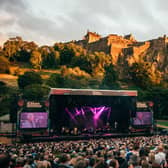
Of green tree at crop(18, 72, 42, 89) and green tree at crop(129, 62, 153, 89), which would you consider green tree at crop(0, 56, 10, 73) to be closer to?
green tree at crop(18, 72, 42, 89)

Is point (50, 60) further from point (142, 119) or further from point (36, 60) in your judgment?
point (142, 119)

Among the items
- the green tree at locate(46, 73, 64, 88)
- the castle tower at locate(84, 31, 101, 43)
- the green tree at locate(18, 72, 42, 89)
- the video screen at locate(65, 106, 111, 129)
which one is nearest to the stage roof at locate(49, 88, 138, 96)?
the video screen at locate(65, 106, 111, 129)

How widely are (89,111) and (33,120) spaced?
7.55m

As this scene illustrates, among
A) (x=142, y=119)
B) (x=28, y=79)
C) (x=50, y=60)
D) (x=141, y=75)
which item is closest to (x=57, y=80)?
(x=28, y=79)

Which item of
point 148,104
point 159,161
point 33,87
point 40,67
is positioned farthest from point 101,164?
point 40,67

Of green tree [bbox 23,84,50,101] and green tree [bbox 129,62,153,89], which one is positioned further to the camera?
green tree [bbox 129,62,153,89]

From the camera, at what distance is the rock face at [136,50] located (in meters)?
99.2

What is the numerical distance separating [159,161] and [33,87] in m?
44.5

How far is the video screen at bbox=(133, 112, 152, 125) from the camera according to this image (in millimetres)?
33656

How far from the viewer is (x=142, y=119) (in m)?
33.8

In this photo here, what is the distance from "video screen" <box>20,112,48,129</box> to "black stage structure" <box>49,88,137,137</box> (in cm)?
122

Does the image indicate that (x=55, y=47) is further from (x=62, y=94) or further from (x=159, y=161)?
(x=159, y=161)

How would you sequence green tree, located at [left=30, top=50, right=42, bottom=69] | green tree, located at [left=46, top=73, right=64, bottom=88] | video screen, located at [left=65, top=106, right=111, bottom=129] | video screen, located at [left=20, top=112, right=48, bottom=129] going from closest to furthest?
video screen, located at [left=20, top=112, right=48, bottom=129], video screen, located at [left=65, top=106, right=111, bottom=129], green tree, located at [left=46, top=73, right=64, bottom=88], green tree, located at [left=30, top=50, right=42, bottom=69]

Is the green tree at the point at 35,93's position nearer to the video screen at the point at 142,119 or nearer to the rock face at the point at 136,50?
the video screen at the point at 142,119
